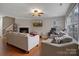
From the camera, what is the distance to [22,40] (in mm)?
2086

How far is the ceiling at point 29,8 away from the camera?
6.70 ft

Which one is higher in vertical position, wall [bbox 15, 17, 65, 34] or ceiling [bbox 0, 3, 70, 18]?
ceiling [bbox 0, 3, 70, 18]

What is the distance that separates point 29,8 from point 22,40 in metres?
0.58

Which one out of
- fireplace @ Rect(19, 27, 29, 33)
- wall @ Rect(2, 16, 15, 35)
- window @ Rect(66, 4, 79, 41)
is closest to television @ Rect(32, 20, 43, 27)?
fireplace @ Rect(19, 27, 29, 33)

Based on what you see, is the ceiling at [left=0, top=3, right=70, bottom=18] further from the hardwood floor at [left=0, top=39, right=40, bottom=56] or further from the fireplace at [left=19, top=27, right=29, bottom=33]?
the hardwood floor at [left=0, top=39, right=40, bottom=56]

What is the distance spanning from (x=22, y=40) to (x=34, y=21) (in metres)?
0.40

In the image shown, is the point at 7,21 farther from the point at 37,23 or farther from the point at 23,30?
the point at 37,23

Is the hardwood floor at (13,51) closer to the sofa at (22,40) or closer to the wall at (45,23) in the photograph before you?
the sofa at (22,40)

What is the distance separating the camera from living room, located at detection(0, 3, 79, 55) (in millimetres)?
2053

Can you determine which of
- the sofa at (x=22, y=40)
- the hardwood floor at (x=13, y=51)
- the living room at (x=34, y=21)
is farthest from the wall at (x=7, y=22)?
the hardwood floor at (x=13, y=51)

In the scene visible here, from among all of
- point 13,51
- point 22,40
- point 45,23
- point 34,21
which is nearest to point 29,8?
point 34,21

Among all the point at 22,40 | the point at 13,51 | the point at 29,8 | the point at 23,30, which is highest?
the point at 29,8

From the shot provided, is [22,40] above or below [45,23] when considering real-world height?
below

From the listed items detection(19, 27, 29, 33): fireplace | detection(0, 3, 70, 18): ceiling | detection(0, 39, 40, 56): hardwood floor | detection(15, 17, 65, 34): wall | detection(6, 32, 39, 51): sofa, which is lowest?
detection(0, 39, 40, 56): hardwood floor
